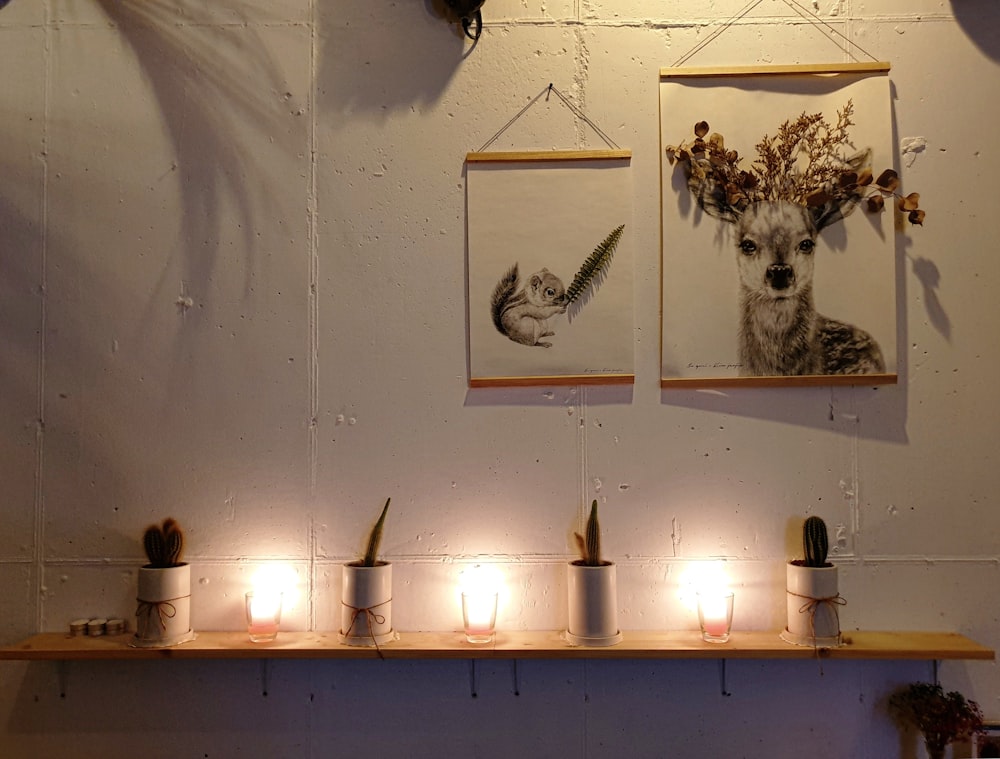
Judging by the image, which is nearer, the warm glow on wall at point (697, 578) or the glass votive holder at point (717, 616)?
the glass votive holder at point (717, 616)

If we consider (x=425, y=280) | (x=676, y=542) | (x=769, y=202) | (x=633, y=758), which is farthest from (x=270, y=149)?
(x=633, y=758)

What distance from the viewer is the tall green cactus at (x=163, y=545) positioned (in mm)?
1743

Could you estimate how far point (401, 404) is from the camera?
1.82 m

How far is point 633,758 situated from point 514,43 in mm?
1800

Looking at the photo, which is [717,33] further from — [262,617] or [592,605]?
[262,617]

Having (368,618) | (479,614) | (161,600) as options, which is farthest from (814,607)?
(161,600)

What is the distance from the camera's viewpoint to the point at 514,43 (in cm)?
185

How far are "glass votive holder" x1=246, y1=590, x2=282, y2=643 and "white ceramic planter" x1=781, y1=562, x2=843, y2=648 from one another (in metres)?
1.20

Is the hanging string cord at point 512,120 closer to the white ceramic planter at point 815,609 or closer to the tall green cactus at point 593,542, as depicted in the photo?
the tall green cactus at point 593,542

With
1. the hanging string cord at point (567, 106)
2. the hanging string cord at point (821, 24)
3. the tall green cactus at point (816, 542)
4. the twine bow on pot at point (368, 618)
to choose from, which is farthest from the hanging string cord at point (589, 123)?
the twine bow on pot at point (368, 618)

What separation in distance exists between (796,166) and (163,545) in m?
1.80

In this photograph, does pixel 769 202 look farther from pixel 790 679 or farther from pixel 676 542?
pixel 790 679

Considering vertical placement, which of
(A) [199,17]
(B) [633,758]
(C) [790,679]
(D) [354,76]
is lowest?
(B) [633,758]

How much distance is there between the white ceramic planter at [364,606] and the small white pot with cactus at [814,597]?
37.0 inches
